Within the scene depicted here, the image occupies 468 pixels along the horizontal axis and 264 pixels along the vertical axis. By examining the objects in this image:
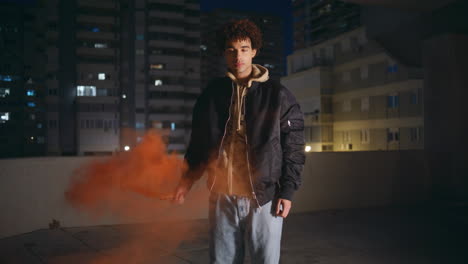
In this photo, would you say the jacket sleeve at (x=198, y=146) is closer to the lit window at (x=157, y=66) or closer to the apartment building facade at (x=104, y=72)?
the apartment building facade at (x=104, y=72)

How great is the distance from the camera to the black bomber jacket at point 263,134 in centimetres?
269

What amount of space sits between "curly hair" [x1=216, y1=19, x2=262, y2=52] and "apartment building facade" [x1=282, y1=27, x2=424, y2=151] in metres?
38.4

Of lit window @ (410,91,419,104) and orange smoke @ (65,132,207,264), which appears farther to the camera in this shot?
lit window @ (410,91,419,104)

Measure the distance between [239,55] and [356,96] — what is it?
48962mm

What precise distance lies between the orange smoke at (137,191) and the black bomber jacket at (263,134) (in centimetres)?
463

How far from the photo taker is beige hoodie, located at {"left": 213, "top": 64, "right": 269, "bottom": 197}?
106 inches

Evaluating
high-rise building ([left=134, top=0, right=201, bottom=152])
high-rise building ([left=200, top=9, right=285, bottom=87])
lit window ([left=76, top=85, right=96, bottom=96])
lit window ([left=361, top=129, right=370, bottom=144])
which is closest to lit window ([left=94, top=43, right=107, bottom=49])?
high-rise building ([left=134, top=0, right=201, bottom=152])

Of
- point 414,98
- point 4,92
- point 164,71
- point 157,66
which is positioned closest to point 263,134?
point 414,98

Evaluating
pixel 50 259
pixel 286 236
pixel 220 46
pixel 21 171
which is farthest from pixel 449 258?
pixel 21 171

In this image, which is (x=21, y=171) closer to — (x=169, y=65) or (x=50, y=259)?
(x=50, y=259)

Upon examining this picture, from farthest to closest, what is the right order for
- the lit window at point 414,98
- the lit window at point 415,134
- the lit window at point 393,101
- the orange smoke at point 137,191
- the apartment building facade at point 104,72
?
the apartment building facade at point 104,72, the lit window at point 393,101, the lit window at point 415,134, the lit window at point 414,98, the orange smoke at point 137,191

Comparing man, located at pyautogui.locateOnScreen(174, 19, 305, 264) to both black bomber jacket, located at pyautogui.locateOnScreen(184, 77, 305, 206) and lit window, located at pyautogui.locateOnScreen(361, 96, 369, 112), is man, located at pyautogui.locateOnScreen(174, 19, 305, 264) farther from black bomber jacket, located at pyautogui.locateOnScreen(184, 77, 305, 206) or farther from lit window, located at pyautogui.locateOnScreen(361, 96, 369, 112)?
lit window, located at pyautogui.locateOnScreen(361, 96, 369, 112)

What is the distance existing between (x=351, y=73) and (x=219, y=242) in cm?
5036

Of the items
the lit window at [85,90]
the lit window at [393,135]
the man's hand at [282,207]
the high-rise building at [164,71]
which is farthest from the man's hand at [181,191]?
the high-rise building at [164,71]
